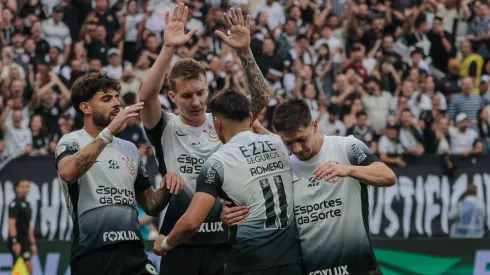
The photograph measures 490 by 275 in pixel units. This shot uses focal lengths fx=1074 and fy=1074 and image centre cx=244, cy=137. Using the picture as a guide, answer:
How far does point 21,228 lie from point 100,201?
880cm

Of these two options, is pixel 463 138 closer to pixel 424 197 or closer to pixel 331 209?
pixel 424 197

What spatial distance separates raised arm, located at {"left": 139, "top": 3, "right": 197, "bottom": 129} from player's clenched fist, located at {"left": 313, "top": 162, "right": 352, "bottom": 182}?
180 cm

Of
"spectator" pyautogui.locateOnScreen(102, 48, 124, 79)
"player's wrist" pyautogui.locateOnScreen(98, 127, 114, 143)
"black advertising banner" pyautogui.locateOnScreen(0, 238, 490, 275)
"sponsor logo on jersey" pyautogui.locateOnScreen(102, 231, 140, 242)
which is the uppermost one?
"player's wrist" pyautogui.locateOnScreen(98, 127, 114, 143)

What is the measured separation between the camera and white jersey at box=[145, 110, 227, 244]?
9.93 m

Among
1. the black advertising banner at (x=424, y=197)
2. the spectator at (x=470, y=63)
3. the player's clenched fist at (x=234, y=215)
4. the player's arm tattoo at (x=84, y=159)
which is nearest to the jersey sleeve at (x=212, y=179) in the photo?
the player's clenched fist at (x=234, y=215)

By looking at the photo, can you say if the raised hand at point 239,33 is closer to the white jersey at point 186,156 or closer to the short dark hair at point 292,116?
the white jersey at point 186,156

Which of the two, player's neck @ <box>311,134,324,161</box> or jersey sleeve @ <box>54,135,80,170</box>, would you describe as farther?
jersey sleeve @ <box>54,135,80,170</box>

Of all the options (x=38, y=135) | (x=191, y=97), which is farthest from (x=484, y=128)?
(x=191, y=97)

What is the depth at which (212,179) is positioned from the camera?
28.8 ft

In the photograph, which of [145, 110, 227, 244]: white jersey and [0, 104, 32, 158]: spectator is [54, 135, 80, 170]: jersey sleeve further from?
[0, 104, 32, 158]: spectator

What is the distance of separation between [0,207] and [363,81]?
8.62m

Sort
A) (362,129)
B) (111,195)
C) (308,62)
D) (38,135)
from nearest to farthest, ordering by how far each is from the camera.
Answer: (111,195), (38,135), (362,129), (308,62)

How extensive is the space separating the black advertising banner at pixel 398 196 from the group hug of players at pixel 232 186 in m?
8.68

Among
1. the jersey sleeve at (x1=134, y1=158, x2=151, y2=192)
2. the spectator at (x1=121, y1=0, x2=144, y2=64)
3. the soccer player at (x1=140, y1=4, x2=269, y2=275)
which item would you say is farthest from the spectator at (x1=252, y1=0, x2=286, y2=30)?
the jersey sleeve at (x1=134, y1=158, x2=151, y2=192)
